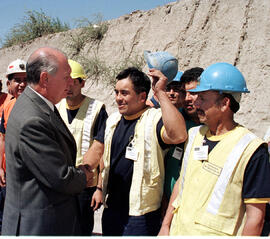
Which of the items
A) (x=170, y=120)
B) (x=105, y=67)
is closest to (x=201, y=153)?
(x=170, y=120)

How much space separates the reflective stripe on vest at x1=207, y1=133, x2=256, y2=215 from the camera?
Answer: 176 centimetres

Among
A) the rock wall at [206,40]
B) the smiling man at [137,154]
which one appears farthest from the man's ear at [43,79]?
the rock wall at [206,40]

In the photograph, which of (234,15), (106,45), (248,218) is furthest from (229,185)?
(106,45)

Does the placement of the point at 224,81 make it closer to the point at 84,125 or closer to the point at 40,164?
the point at 40,164

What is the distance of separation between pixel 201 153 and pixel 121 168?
2.79 feet

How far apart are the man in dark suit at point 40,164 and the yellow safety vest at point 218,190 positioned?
0.76 metres

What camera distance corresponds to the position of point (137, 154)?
2424 millimetres

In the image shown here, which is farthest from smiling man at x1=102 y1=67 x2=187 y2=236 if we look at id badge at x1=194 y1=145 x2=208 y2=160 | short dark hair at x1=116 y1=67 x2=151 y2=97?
id badge at x1=194 y1=145 x2=208 y2=160

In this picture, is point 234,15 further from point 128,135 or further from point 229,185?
point 229,185

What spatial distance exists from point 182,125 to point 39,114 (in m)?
1.08

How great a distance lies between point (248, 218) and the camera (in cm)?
172

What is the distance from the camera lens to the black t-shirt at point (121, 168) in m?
2.50

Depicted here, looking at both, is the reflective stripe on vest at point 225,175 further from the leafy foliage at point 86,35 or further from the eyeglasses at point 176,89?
the leafy foliage at point 86,35

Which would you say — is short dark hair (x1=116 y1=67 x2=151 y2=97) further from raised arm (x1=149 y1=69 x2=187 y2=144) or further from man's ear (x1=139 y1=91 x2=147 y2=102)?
raised arm (x1=149 y1=69 x2=187 y2=144)
